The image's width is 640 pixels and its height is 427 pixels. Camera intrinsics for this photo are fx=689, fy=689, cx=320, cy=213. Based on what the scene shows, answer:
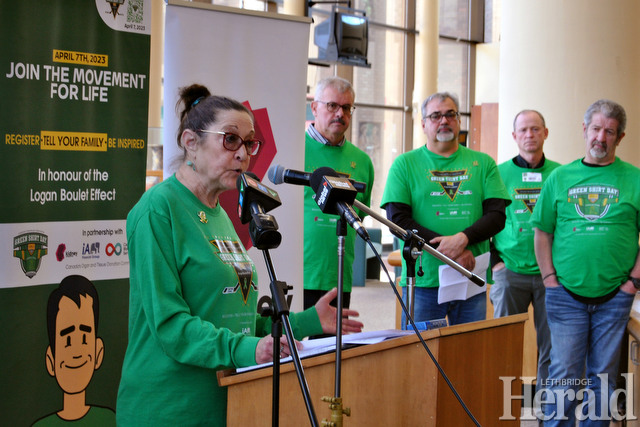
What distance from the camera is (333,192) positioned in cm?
174

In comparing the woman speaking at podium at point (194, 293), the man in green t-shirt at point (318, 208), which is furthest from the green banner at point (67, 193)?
the woman speaking at podium at point (194, 293)

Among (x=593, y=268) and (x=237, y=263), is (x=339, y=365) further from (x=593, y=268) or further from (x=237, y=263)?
(x=593, y=268)

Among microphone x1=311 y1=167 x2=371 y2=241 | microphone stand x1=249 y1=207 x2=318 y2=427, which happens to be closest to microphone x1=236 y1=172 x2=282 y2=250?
microphone stand x1=249 y1=207 x2=318 y2=427

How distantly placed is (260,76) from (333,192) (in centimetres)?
195

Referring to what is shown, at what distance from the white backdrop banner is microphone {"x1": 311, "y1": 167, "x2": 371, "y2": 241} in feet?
5.36

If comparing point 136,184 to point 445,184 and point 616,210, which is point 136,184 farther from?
point 616,210

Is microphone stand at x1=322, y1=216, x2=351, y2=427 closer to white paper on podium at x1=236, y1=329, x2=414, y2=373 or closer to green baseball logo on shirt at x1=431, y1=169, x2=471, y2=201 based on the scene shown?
white paper on podium at x1=236, y1=329, x2=414, y2=373

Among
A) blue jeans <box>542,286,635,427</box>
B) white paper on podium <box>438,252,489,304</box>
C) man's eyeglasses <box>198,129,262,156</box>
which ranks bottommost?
blue jeans <box>542,286,635,427</box>

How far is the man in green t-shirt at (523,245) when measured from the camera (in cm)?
429

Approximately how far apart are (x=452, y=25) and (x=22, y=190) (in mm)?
13389

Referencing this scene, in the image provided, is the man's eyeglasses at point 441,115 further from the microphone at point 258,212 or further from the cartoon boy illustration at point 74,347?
the microphone at point 258,212

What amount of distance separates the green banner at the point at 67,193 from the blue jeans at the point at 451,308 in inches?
57.6

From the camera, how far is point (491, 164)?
12.1 feet

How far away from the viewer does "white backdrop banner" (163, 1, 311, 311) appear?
333 centimetres
